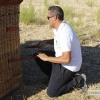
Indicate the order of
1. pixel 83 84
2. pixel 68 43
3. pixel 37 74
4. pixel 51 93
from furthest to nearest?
pixel 37 74
pixel 83 84
pixel 51 93
pixel 68 43

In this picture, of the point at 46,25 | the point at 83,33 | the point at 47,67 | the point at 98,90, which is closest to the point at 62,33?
the point at 47,67

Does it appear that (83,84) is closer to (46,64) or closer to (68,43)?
(46,64)

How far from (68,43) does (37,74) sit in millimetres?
1200

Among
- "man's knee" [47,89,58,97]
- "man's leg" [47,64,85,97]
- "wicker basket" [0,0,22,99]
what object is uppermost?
"wicker basket" [0,0,22,99]

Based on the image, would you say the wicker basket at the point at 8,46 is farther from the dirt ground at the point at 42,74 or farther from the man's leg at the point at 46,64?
the man's leg at the point at 46,64

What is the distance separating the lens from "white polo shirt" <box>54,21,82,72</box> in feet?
11.1

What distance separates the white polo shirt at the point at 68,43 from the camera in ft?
11.1

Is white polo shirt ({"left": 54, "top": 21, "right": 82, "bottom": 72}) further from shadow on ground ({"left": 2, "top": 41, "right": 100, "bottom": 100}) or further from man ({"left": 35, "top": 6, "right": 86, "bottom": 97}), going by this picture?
shadow on ground ({"left": 2, "top": 41, "right": 100, "bottom": 100})

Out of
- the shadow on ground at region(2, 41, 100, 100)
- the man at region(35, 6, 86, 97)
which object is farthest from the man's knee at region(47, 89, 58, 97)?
the shadow on ground at region(2, 41, 100, 100)

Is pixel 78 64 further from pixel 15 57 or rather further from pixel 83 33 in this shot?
pixel 83 33

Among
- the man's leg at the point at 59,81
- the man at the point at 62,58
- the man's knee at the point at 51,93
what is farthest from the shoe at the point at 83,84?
the man's knee at the point at 51,93

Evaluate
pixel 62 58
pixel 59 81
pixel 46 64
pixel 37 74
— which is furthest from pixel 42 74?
pixel 62 58

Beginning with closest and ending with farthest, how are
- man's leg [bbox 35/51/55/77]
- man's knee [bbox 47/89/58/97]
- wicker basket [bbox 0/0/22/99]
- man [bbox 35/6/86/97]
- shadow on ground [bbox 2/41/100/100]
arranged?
wicker basket [bbox 0/0/22/99] < man [bbox 35/6/86/97] < man's knee [bbox 47/89/58/97] < shadow on ground [bbox 2/41/100/100] < man's leg [bbox 35/51/55/77]

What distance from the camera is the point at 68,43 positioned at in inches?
133
